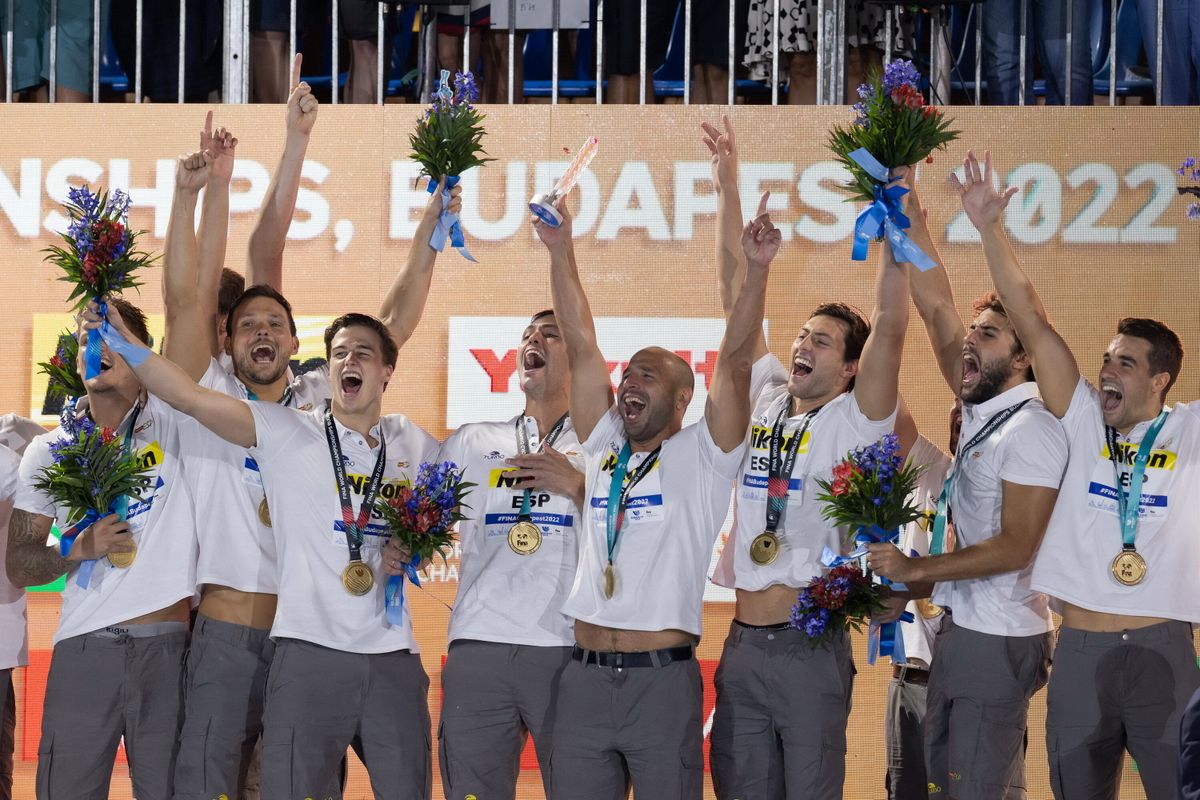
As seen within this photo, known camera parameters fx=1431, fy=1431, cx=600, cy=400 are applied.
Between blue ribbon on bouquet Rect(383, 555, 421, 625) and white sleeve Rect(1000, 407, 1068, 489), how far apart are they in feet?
7.18

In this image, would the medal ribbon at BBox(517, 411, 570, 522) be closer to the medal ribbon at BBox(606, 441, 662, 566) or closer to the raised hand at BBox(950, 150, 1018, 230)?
the medal ribbon at BBox(606, 441, 662, 566)

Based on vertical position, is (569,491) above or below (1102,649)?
above

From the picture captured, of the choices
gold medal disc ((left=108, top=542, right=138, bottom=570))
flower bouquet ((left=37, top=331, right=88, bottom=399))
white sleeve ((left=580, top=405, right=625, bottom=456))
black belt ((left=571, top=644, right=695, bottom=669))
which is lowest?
black belt ((left=571, top=644, right=695, bottom=669))

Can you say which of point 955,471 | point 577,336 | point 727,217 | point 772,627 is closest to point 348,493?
point 577,336

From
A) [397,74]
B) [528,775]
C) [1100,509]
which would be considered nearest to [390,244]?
[397,74]

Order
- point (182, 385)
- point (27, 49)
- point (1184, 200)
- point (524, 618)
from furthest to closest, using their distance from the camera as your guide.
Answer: point (27, 49), point (1184, 200), point (524, 618), point (182, 385)

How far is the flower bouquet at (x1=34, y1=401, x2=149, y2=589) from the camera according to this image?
16.7ft

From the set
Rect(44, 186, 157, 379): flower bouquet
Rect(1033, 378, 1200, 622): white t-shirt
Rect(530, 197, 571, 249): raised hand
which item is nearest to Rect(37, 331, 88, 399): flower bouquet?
Rect(44, 186, 157, 379): flower bouquet

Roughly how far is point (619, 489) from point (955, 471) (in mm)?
1333

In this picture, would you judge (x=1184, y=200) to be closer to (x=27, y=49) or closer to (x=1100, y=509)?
(x=1100, y=509)

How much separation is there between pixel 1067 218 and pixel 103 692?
4.84 meters

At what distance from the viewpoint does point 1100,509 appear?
5.18 meters

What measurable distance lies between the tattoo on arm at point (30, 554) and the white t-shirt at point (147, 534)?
50 millimetres

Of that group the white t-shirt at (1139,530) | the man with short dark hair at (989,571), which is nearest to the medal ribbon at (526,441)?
the man with short dark hair at (989,571)
